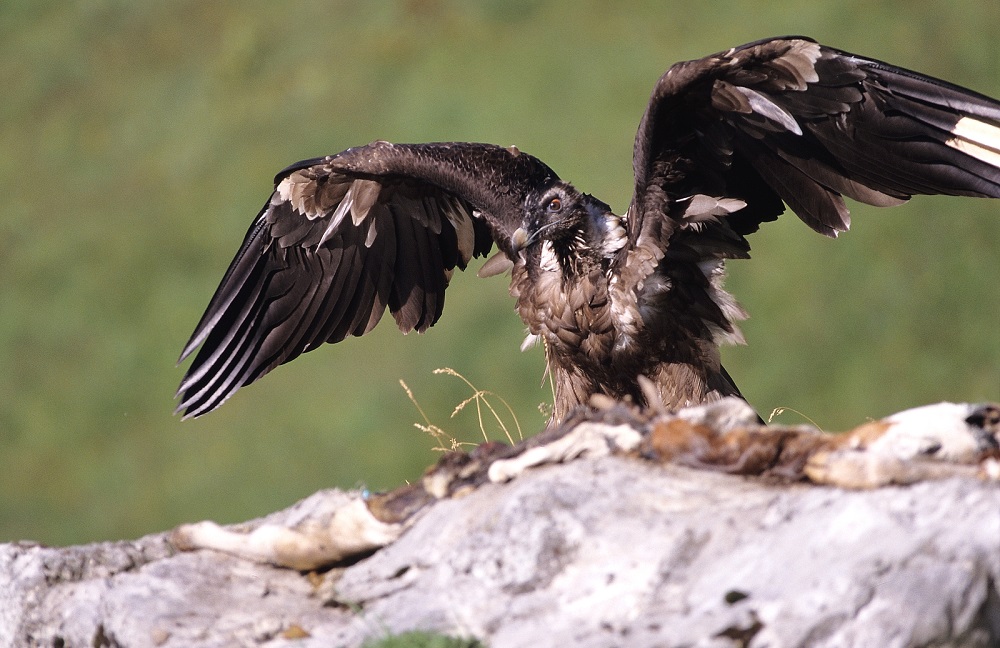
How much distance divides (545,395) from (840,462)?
10.3 meters

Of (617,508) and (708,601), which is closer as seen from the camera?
(708,601)

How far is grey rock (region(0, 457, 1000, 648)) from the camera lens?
7.39 feet

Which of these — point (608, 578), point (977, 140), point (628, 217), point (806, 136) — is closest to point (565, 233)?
point (628, 217)

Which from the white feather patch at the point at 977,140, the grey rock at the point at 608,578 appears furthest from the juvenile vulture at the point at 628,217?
the grey rock at the point at 608,578

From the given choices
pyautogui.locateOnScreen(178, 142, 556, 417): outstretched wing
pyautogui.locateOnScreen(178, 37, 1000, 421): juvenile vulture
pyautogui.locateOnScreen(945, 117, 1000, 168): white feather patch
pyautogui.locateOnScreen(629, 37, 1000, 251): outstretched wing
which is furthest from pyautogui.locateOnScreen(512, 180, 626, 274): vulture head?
pyautogui.locateOnScreen(945, 117, 1000, 168): white feather patch

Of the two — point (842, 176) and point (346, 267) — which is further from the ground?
point (346, 267)

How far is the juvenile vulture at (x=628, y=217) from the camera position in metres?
4.12

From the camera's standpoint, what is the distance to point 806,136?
169 inches

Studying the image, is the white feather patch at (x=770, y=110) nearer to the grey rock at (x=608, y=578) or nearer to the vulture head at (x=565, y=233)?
the vulture head at (x=565, y=233)

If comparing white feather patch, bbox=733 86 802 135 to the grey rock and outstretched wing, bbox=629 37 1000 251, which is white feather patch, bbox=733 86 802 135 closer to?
outstretched wing, bbox=629 37 1000 251

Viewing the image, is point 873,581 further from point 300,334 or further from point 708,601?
point 300,334

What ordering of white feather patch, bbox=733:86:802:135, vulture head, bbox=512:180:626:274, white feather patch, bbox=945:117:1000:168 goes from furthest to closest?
1. vulture head, bbox=512:180:626:274
2. white feather patch, bbox=733:86:802:135
3. white feather patch, bbox=945:117:1000:168

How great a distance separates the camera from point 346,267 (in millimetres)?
5500

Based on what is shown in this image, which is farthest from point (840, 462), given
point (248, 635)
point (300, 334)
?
point (300, 334)
